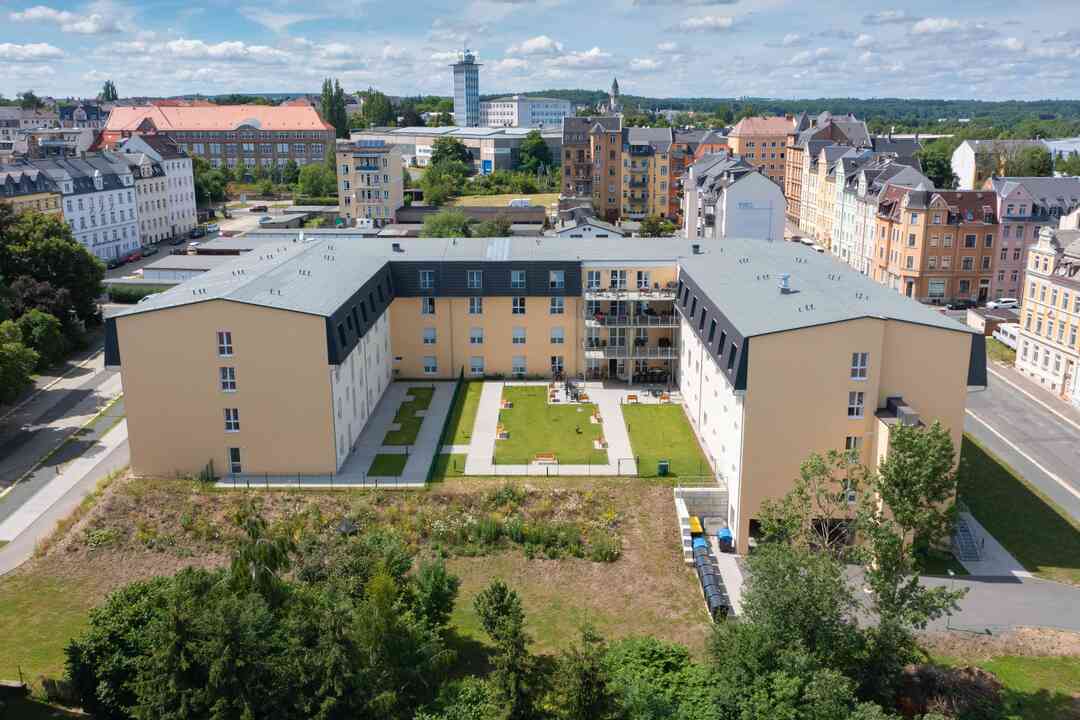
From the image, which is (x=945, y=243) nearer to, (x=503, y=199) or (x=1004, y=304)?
(x=1004, y=304)

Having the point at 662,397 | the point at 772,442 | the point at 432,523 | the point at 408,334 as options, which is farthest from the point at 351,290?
the point at 772,442

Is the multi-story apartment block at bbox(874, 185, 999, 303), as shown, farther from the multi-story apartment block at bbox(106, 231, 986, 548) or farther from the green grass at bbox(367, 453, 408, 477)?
the green grass at bbox(367, 453, 408, 477)

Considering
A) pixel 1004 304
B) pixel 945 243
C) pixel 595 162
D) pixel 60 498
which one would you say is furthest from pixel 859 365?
pixel 595 162

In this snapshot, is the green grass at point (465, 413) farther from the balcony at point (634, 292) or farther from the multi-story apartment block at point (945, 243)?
the multi-story apartment block at point (945, 243)

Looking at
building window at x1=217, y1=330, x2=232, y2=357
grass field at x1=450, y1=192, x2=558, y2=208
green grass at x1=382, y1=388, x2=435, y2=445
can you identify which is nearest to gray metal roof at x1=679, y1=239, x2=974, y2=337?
green grass at x1=382, y1=388, x2=435, y2=445

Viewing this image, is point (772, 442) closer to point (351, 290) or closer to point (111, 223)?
point (351, 290)

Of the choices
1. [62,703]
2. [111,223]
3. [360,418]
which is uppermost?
[111,223]

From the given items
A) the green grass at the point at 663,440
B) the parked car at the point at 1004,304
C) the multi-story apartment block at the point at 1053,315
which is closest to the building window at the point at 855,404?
the green grass at the point at 663,440
